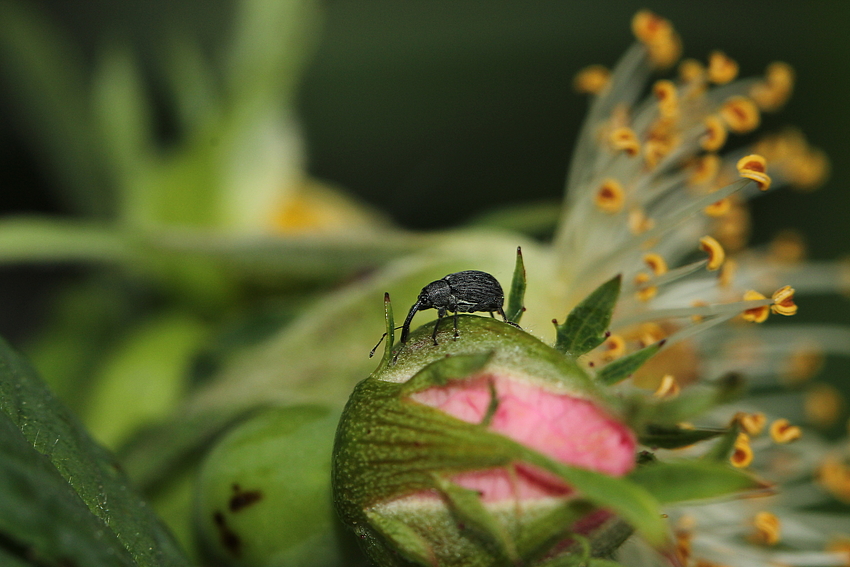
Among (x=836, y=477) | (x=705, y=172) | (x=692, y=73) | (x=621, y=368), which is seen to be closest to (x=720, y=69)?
(x=692, y=73)

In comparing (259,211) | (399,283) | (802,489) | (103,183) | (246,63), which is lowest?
(802,489)

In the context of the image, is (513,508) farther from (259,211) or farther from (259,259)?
(259,211)

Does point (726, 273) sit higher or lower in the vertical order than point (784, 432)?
higher

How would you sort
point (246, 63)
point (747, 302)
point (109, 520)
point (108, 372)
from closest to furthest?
point (109, 520), point (747, 302), point (108, 372), point (246, 63)

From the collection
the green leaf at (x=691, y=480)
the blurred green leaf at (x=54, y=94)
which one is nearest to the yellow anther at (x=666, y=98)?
the green leaf at (x=691, y=480)

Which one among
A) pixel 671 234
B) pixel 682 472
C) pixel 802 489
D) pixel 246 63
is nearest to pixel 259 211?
pixel 246 63

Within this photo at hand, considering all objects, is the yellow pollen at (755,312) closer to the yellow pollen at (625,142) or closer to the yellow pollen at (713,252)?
the yellow pollen at (713,252)

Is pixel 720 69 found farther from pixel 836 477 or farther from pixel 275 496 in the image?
pixel 275 496
